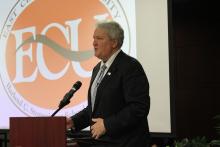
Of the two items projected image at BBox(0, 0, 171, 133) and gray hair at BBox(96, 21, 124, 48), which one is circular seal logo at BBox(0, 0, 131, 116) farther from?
gray hair at BBox(96, 21, 124, 48)

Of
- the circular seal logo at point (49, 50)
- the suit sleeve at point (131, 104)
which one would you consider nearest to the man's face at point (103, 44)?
the suit sleeve at point (131, 104)

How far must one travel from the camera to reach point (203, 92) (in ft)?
20.6

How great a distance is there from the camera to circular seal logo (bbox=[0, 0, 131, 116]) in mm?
3791

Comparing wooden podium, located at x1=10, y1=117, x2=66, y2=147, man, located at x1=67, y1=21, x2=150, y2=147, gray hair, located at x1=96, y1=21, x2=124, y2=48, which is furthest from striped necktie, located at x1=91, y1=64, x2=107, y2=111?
wooden podium, located at x1=10, y1=117, x2=66, y2=147

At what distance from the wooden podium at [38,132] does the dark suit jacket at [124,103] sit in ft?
0.80

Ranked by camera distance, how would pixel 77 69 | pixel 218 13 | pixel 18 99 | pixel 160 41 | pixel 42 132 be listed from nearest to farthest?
pixel 42 132, pixel 160 41, pixel 77 69, pixel 18 99, pixel 218 13

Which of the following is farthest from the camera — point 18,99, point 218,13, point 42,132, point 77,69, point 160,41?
point 218,13

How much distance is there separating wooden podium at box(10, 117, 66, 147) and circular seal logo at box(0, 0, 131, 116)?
168cm

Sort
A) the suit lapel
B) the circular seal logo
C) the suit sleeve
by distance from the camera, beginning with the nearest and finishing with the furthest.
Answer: the suit sleeve < the suit lapel < the circular seal logo

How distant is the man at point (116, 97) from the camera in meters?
2.09

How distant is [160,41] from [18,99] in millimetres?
1602

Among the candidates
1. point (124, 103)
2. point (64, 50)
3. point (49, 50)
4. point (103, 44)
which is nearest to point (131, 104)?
point (124, 103)

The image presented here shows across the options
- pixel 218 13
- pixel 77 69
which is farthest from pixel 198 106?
pixel 77 69

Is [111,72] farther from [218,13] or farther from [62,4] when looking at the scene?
[218,13]
